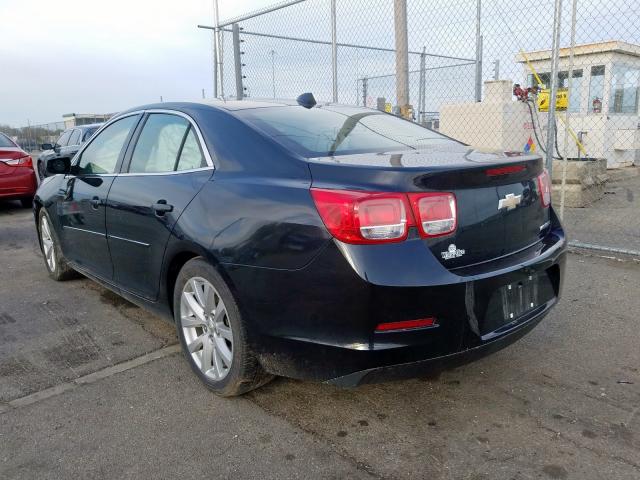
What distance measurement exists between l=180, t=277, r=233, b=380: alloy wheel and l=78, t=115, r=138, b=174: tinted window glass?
1373 millimetres

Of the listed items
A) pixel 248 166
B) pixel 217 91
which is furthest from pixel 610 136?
pixel 248 166

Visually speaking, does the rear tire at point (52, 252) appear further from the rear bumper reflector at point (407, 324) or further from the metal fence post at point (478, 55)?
the metal fence post at point (478, 55)

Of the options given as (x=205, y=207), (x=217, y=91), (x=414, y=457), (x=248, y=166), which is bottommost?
(x=414, y=457)

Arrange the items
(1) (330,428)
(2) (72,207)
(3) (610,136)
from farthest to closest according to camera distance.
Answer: (3) (610,136), (2) (72,207), (1) (330,428)

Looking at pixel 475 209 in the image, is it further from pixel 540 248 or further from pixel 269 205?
pixel 269 205

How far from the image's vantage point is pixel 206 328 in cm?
Result: 300

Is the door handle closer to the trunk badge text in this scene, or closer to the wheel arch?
the wheel arch

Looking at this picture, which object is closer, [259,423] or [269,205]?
[269,205]

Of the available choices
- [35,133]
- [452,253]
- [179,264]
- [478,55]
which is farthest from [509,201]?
[35,133]

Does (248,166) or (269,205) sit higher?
(248,166)

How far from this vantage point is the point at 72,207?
14.2ft

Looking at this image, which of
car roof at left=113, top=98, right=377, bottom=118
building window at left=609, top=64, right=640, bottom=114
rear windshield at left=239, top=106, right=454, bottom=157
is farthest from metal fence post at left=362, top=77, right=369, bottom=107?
building window at left=609, top=64, right=640, bottom=114

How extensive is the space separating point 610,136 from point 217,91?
9152 millimetres

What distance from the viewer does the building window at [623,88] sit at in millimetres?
12258
